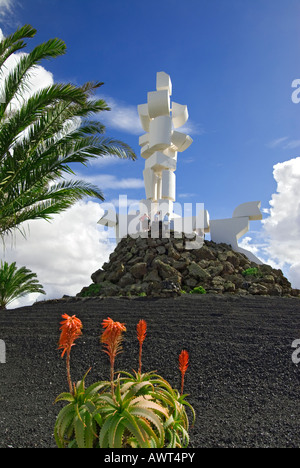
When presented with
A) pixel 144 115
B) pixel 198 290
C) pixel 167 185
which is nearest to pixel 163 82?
pixel 144 115

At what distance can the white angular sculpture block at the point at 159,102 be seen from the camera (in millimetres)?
16719

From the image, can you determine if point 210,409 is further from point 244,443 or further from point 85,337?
point 85,337

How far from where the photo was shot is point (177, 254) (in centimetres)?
1362

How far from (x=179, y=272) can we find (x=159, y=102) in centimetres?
834

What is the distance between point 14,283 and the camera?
38.1 feet

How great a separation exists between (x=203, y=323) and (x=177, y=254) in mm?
6245

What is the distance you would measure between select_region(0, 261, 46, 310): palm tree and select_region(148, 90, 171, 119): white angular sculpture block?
366 inches

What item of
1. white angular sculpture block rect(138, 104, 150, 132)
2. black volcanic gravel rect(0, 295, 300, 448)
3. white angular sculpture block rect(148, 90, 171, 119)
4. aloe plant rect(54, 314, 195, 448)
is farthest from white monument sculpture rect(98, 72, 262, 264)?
aloe plant rect(54, 314, 195, 448)

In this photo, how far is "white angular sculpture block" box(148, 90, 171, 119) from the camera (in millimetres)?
16719

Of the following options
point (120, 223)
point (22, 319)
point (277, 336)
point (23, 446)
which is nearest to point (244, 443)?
point (23, 446)
